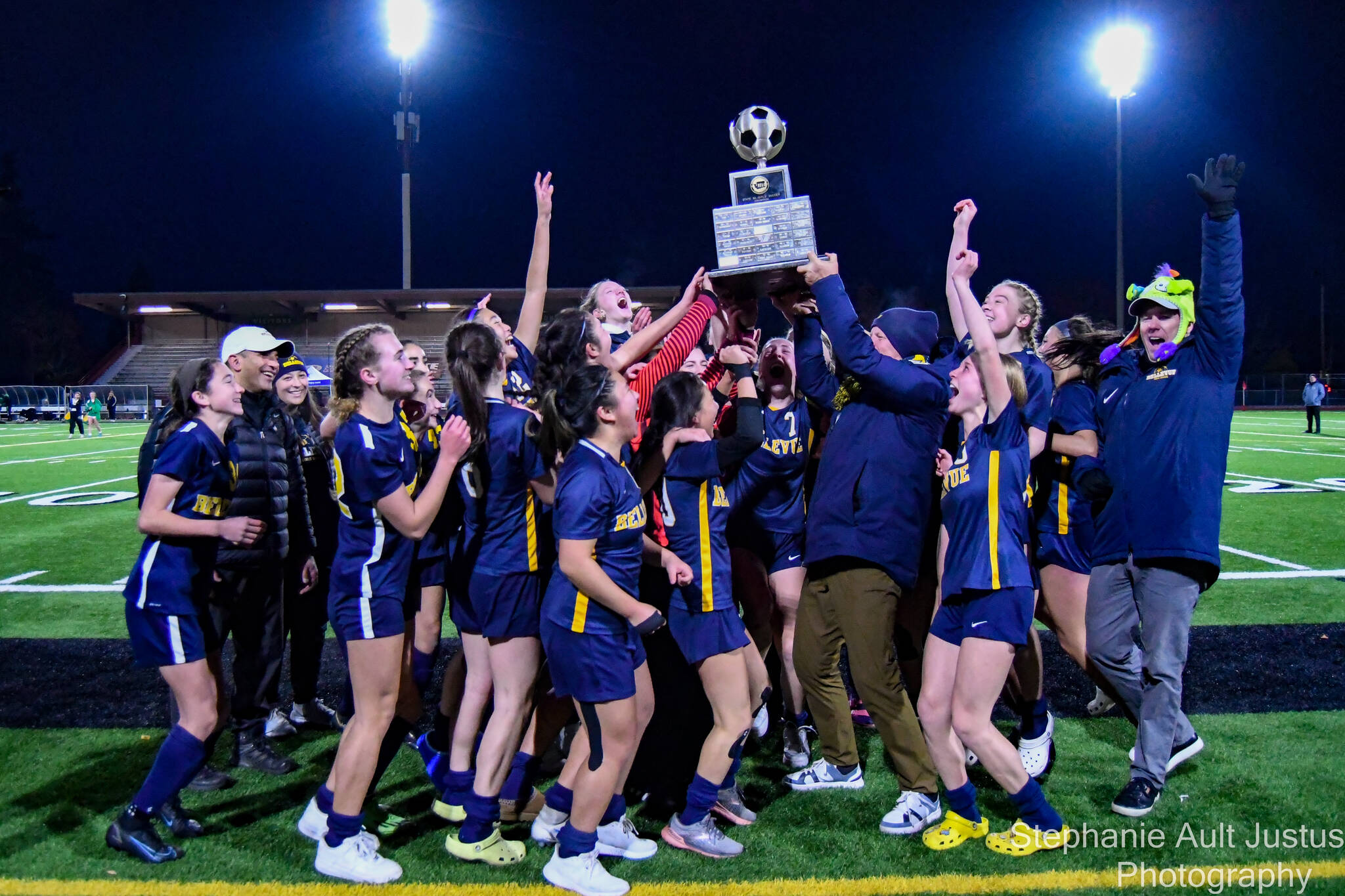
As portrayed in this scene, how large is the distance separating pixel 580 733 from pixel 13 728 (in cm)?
349

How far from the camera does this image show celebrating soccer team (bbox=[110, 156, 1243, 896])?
10.9ft

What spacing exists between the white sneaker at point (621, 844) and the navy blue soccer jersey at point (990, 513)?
1.51 m

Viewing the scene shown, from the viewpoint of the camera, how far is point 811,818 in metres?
3.81

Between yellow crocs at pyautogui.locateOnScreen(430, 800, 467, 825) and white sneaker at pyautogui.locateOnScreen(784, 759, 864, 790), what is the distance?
1.45 m

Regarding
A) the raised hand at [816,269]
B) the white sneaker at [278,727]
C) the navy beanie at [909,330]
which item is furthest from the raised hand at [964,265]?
the white sneaker at [278,727]

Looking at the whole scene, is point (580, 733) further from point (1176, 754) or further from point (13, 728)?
point (13, 728)

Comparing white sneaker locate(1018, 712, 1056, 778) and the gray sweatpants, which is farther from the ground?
the gray sweatpants

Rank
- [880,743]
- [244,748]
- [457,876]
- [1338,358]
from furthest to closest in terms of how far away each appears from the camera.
A: [1338,358] → [880,743] → [244,748] → [457,876]

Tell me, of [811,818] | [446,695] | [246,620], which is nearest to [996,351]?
[811,818]

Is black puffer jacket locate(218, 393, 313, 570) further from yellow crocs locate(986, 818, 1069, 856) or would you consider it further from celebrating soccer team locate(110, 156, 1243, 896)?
yellow crocs locate(986, 818, 1069, 856)

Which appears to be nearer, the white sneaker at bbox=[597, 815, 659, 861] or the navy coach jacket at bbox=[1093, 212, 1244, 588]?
the white sneaker at bbox=[597, 815, 659, 861]

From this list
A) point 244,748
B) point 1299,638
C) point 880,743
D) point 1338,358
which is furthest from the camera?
point 1338,358

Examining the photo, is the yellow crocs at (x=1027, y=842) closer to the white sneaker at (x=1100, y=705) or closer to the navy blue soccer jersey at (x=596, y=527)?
the navy blue soccer jersey at (x=596, y=527)

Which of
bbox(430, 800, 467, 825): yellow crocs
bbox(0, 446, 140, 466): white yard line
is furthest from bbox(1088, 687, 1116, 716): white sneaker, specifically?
bbox(0, 446, 140, 466): white yard line
